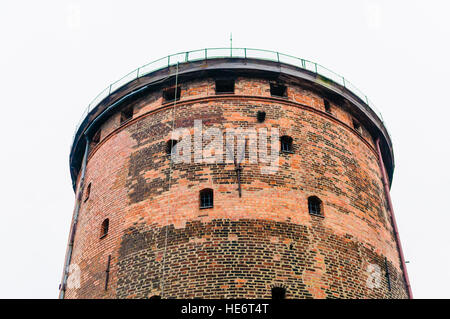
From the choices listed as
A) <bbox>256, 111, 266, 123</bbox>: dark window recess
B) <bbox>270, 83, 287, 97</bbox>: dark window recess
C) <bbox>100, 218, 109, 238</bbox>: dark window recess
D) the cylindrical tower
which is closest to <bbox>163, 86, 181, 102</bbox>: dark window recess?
the cylindrical tower

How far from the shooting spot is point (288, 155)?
15.1m

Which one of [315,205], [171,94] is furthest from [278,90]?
[315,205]

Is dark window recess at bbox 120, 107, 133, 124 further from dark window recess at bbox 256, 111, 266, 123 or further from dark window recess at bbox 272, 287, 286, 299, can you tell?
dark window recess at bbox 272, 287, 286, 299

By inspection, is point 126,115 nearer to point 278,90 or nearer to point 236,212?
point 278,90

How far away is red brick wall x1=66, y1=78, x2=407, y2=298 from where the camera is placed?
13070mm

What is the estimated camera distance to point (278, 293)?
12672 mm

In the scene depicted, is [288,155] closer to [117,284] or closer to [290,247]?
[290,247]

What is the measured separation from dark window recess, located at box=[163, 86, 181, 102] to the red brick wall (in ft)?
0.64

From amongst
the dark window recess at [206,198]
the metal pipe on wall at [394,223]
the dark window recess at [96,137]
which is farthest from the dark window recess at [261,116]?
the dark window recess at [96,137]

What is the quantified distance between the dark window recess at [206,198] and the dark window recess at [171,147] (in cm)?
166

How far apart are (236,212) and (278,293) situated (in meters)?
2.27

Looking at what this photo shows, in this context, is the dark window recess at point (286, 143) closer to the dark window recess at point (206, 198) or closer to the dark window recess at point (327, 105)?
the dark window recess at point (327, 105)

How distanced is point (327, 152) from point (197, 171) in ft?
Result: 12.8
